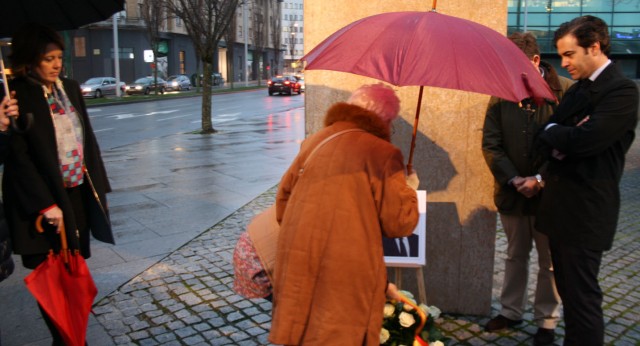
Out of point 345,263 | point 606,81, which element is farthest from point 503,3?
point 345,263

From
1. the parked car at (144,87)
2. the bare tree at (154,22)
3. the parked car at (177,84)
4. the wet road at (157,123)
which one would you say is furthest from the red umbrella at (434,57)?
the parked car at (177,84)

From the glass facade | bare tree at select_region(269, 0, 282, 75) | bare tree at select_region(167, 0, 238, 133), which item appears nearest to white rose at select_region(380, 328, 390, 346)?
bare tree at select_region(167, 0, 238, 133)

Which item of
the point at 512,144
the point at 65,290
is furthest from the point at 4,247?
the point at 512,144

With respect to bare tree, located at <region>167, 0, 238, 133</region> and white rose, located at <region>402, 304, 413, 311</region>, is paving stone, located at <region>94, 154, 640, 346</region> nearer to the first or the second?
white rose, located at <region>402, 304, 413, 311</region>

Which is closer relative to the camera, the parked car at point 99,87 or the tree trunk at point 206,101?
the tree trunk at point 206,101

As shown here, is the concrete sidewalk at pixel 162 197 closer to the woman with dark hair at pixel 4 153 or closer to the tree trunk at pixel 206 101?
the tree trunk at pixel 206 101

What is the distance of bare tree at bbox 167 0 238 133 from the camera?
1647 centimetres

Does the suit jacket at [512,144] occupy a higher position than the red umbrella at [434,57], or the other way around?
the red umbrella at [434,57]

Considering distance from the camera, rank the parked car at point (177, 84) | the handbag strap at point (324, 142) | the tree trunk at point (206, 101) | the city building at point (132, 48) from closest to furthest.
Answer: the handbag strap at point (324, 142) < the tree trunk at point (206, 101) < the parked car at point (177, 84) < the city building at point (132, 48)

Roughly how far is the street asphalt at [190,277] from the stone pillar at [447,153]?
1.04 ft

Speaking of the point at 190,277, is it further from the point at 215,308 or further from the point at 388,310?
the point at 388,310

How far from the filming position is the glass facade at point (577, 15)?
2930 centimetres

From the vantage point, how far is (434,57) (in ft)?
7.67

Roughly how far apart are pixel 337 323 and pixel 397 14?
144 centimetres
